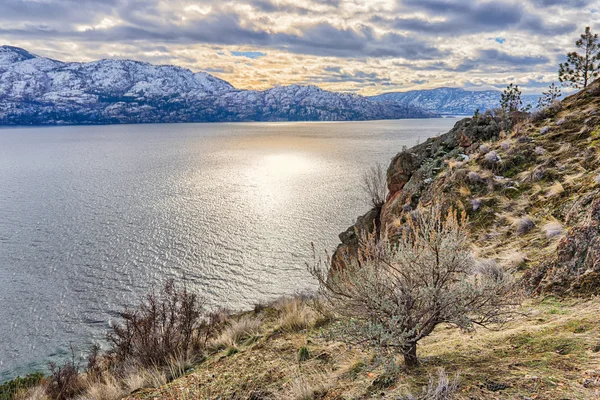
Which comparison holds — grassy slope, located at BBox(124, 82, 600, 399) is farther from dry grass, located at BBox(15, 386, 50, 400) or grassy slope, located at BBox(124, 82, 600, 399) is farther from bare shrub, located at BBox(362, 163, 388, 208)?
bare shrub, located at BBox(362, 163, 388, 208)

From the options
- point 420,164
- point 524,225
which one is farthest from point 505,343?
point 420,164

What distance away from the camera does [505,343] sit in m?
4.59

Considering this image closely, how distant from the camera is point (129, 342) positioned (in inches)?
505

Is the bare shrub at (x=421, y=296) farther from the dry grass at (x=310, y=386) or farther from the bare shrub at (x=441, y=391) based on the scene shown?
the dry grass at (x=310, y=386)

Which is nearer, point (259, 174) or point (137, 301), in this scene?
point (137, 301)

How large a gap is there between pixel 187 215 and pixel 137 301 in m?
17.1

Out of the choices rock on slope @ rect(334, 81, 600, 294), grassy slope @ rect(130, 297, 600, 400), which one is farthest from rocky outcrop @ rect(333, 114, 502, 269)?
grassy slope @ rect(130, 297, 600, 400)

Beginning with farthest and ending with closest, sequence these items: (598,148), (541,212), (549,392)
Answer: (598,148) → (541,212) → (549,392)

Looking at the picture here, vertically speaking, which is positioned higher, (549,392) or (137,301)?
(549,392)

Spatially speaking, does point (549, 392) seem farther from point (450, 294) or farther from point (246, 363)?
point (246, 363)

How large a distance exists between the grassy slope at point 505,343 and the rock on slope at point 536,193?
0.15 feet

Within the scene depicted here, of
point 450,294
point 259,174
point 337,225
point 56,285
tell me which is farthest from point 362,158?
point 450,294

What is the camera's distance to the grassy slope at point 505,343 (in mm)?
3660

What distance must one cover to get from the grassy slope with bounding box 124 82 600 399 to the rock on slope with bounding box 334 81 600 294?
5 cm
